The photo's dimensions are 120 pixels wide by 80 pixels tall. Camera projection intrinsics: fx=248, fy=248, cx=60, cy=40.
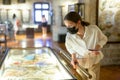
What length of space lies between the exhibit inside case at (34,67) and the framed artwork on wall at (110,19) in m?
2.94

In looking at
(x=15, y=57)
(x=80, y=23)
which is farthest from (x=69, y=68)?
(x=15, y=57)

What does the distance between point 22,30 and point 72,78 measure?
1610cm

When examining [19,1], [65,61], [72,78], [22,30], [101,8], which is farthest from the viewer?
[19,1]

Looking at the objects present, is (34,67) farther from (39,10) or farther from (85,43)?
(39,10)

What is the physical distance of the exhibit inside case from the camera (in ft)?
9.87

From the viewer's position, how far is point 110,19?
730cm

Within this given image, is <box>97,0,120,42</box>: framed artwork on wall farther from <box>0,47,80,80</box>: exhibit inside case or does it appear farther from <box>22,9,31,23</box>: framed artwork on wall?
<box>22,9,31,23</box>: framed artwork on wall

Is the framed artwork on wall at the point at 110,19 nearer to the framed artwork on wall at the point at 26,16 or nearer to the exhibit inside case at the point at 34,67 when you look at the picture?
the exhibit inside case at the point at 34,67

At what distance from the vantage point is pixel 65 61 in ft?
11.8

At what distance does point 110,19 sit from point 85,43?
13.8ft

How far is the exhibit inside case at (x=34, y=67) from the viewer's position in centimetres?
301

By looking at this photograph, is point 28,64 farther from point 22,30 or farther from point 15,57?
point 22,30

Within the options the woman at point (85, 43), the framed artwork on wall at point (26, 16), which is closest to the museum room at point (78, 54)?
the woman at point (85, 43)

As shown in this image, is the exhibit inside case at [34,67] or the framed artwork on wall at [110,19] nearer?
the exhibit inside case at [34,67]
